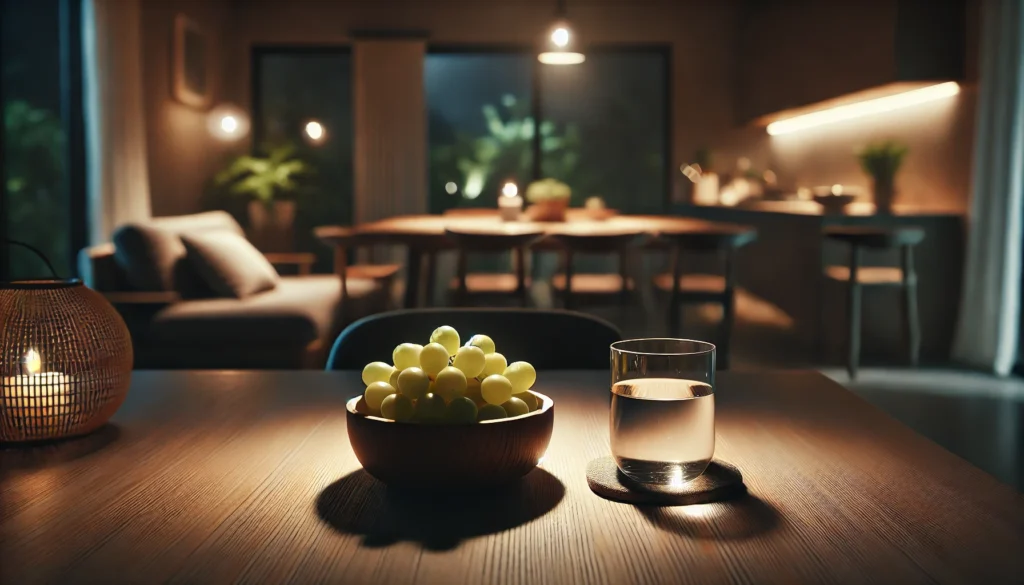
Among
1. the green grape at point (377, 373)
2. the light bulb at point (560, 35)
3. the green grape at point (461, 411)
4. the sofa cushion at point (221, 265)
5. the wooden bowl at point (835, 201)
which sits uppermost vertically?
the light bulb at point (560, 35)

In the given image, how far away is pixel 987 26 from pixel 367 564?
5288mm

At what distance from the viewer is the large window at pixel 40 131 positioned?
206 inches

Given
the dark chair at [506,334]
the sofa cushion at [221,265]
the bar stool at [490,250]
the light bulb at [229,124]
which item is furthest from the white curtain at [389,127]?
the dark chair at [506,334]

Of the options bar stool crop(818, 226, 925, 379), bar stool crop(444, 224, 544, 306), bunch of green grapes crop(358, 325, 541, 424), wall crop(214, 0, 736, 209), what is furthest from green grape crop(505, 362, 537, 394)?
wall crop(214, 0, 736, 209)

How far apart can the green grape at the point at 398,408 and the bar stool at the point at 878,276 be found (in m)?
4.39

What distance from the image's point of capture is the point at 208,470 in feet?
3.10

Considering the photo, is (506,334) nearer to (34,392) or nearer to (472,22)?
(34,392)

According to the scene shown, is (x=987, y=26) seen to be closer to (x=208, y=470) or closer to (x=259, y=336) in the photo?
(x=259, y=336)

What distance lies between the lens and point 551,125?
8.84 m

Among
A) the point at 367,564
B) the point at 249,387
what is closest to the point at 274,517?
the point at 367,564

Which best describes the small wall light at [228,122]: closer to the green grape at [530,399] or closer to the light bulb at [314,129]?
the light bulb at [314,129]

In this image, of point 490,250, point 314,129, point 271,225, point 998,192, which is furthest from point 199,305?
point 314,129

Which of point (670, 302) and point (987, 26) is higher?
point (987, 26)

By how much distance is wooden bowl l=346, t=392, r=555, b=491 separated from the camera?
2.66 ft
